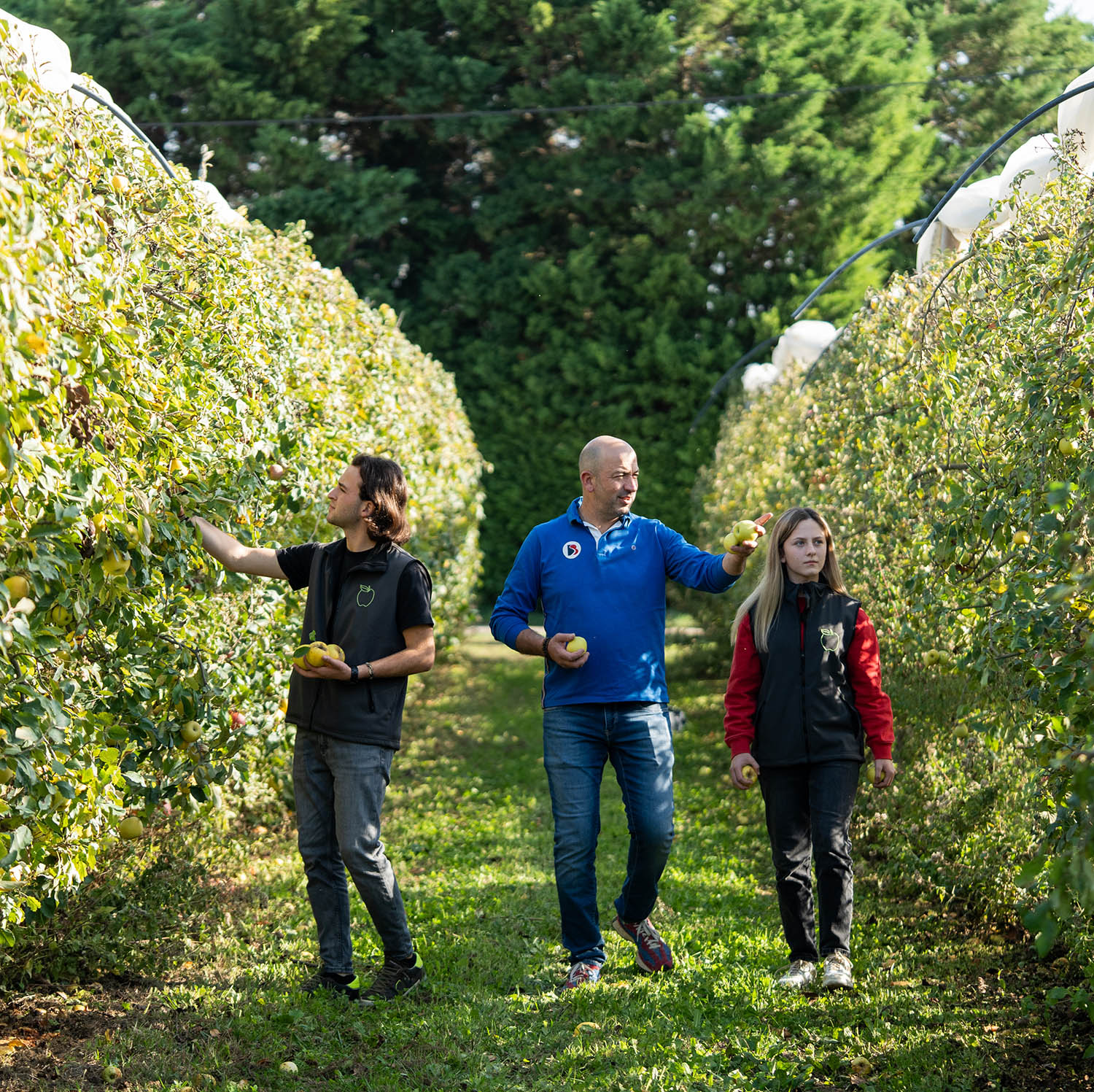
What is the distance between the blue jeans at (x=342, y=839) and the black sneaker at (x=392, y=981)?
0.13 feet

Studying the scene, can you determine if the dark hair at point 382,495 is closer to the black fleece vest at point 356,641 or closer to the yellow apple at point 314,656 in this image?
the black fleece vest at point 356,641

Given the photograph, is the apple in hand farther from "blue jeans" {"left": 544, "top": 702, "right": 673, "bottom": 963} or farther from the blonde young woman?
"blue jeans" {"left": 544, "top": 702, "right": 673, "bottom": 963}

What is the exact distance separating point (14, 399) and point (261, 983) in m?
2.60

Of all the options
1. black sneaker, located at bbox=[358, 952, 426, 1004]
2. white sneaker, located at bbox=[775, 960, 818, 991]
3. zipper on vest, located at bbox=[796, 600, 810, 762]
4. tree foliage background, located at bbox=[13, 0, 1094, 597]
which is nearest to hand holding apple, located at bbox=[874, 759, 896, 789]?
zipper on vest, located at bbox=[796, 600, 810, 762]

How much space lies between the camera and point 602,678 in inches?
154

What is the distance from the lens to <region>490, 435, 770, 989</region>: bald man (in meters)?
3.91

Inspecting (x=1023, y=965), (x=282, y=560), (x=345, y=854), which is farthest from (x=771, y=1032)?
(x=282, y=560)

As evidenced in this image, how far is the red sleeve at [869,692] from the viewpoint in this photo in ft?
13.0

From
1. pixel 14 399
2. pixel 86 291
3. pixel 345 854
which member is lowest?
pixel 345 854

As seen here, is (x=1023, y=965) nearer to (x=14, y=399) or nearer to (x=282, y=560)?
(x=282, y=560)

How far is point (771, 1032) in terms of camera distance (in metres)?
3.63

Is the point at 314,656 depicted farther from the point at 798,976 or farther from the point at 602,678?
the point at 798,976

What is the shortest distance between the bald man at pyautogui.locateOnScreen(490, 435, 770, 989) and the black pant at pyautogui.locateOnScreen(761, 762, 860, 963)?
38 centimetres

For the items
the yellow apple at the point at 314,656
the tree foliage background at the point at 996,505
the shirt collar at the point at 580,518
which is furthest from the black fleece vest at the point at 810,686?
the yellow apple at the point at 314,656
